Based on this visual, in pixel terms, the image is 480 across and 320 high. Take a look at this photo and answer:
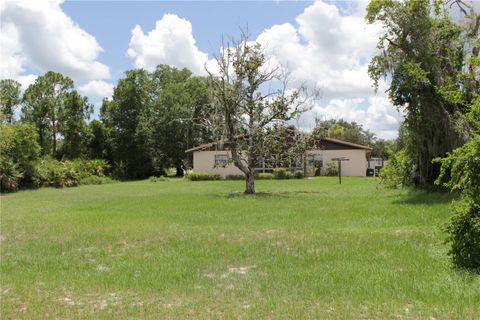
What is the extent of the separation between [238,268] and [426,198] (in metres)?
11.2

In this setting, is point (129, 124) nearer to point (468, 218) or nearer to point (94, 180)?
point (94, 180)

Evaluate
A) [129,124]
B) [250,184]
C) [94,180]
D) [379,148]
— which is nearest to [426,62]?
[250,184]

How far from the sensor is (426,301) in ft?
19.6

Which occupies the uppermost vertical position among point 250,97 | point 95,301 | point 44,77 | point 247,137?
point 44,77

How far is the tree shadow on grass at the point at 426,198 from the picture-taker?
1604 cm

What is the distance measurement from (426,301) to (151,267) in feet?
14.6

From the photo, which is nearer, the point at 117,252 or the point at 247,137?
→ the point at 117,252

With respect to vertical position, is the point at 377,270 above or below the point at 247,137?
below

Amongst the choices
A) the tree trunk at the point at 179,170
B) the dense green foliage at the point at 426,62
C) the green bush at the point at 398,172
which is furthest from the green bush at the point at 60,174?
the dense green foliage at the point at 426,62

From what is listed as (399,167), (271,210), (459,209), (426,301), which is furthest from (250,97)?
(426,301)

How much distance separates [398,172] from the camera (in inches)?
933

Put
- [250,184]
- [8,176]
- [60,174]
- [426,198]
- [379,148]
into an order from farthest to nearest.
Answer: [379,148], [60,174], [8,176], [250,184], [426,198]

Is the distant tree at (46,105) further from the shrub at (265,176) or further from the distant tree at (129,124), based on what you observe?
the shrub at (265,176)

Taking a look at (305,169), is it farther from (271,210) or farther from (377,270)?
(377,270)
